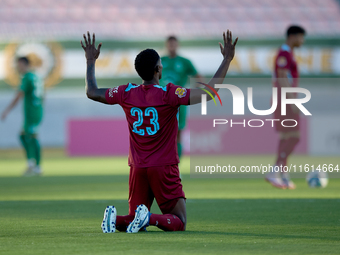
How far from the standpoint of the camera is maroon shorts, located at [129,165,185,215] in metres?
Answer: 4.68

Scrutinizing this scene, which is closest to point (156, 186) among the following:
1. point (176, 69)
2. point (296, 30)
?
point (296, 30)

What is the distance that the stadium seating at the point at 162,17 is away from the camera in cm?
2578

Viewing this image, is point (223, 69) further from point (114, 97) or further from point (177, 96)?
point (114, 97)

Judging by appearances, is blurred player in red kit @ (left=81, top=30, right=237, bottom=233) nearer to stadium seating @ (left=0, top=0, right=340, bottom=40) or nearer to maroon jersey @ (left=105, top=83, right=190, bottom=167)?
→ maroon jersey @ (left=105, top=83, right=190, bottom=167)

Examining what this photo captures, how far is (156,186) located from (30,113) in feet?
23.9

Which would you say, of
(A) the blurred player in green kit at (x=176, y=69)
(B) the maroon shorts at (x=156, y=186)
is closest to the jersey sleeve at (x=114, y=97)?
(B) the maroon shorts at (x=156, y=186)

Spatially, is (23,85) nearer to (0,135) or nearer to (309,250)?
(309,250)

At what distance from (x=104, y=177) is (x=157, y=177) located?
6.21 metres

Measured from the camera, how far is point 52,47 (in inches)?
978

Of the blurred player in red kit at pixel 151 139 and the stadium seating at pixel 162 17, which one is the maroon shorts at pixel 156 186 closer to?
the blurred player in red kit at pixel 151 139

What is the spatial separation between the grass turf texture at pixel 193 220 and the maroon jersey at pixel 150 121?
0.55m

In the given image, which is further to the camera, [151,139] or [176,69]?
[176,69]

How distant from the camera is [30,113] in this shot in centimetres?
1155

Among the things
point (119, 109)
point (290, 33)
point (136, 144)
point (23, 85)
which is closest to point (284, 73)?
point (290, 33)
